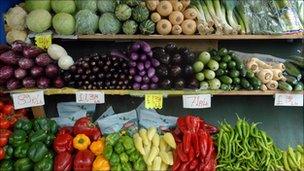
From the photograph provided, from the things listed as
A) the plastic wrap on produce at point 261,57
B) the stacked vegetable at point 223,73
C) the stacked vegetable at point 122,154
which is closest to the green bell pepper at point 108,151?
the stacked vegetable at point 122,154

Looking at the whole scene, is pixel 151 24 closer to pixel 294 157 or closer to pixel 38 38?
pixel 38 38

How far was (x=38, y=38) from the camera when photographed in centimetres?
248

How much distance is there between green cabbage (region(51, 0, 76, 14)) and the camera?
2509 millimetres

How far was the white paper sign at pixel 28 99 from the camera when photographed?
92.4 inches

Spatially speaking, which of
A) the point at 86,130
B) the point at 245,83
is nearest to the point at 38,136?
the point at 86,130

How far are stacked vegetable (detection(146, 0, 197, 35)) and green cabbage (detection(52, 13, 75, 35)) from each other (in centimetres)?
55

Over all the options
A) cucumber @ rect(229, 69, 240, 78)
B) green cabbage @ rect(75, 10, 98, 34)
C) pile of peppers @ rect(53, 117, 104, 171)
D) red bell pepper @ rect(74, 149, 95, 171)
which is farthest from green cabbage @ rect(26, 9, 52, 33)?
cucumber @ rect(229, 69, 240, 78)

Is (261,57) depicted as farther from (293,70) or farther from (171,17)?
(171,17)

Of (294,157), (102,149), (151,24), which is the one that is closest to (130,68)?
(151,24)

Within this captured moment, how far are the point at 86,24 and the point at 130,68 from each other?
0.44 metres

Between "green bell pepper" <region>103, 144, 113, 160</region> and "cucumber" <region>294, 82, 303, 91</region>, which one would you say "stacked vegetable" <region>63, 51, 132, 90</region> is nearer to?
"green bell pepper" <region>103, 144, 113, 160</region>

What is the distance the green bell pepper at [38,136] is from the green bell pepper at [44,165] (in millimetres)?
145

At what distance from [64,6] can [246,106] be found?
1.67 meters

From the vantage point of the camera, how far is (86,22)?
7.91 feet
